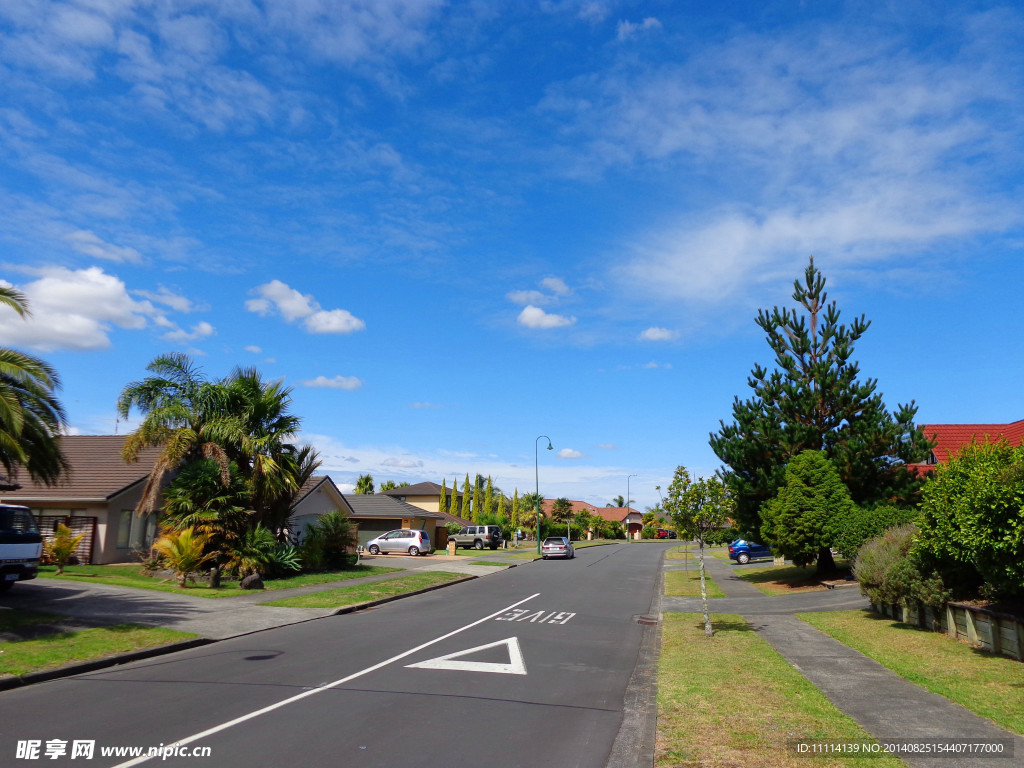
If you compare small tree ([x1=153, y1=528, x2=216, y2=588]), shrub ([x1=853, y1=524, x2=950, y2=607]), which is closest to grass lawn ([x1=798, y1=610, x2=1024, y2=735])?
shrub ([x1=853, y1=524, x2=950, y2=607])

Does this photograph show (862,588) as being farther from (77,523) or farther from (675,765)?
(77,523)

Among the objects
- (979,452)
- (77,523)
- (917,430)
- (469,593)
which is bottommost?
(469,593)

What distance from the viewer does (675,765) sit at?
20.7ft

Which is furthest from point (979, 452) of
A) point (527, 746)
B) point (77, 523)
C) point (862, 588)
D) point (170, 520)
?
point (77, 523)

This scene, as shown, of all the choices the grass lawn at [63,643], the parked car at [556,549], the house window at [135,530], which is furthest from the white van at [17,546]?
the parked car at [556,549]

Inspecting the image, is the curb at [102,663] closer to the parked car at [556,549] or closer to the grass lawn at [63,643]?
the grass lawn at [63,643]

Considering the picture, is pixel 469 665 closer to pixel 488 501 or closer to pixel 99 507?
pixel 99 507

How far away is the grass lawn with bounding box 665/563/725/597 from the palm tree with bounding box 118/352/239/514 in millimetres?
16069

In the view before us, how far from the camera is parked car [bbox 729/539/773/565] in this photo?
40.6 metres

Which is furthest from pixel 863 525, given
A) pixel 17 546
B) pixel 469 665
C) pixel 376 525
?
pixel 376 525

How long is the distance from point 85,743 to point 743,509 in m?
23.3

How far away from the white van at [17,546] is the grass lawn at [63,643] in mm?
1771

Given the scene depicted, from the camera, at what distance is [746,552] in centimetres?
4072

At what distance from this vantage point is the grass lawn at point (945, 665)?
27.1ft
